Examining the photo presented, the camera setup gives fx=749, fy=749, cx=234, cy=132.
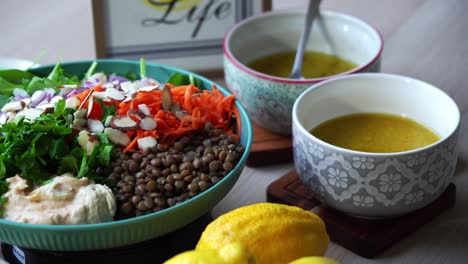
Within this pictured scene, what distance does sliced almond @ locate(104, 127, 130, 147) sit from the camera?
3.67 feet

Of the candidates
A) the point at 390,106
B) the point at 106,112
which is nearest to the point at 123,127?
the point at 106,112

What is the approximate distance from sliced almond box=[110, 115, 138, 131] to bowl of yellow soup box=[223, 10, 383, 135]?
0.27m

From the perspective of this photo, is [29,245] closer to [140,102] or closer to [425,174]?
[140,102]

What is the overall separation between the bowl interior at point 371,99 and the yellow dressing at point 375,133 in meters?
0.01

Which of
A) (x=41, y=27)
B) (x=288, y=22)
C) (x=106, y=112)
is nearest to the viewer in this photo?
→ (x=106, y=112)

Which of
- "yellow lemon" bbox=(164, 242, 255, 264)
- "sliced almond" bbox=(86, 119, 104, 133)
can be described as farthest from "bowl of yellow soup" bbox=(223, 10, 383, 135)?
"yellow lemon" bbox=(164, 242, 255, 264)

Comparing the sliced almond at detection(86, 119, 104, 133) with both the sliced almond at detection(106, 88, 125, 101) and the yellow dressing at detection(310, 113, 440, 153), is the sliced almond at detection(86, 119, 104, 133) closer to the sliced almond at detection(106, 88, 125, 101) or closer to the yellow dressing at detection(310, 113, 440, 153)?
the sliced almond at detection(106, 88, 125, 101)

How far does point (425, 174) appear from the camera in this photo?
A: 1.05 meters

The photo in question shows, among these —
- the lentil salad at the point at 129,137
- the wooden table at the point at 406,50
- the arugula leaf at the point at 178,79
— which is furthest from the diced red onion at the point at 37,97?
the wooden table at the point at 406,50

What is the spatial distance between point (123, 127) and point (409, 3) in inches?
37.4

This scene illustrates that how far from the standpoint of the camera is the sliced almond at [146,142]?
1114 mm

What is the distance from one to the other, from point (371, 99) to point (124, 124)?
41 cm

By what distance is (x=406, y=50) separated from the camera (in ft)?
5.37

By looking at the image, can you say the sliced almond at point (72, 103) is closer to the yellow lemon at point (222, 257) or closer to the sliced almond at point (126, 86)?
the sliced almond at point (126, 86)
